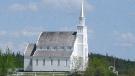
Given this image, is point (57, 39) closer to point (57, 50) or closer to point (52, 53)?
point (57, 50)

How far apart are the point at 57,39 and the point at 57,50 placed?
2151mm

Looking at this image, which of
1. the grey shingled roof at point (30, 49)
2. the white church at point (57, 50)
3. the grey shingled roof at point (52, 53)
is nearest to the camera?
the white church at point (57, 50)

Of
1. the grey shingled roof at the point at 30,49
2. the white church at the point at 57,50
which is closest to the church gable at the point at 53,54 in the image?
the white church at the point at 57,50

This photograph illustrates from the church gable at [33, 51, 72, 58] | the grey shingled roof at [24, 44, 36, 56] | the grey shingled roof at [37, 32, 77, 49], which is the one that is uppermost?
the grey shingled roof at [37, 32, 77, 49]

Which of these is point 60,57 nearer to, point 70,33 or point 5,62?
point 70,33

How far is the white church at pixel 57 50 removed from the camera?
414ft

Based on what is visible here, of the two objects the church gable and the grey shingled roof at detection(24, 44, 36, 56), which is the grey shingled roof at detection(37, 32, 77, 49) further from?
the grey shingled roof at detection(24, 44, 36, 56)

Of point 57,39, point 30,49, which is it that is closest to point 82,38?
point 57,39

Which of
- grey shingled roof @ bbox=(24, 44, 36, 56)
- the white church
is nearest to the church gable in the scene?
the white church

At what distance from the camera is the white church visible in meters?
126

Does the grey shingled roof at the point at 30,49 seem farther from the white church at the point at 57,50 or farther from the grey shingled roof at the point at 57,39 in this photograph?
the grey shingled roof at the point at 57,39

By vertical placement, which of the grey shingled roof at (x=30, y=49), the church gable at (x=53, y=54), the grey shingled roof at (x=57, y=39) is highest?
the grey shingled roof at (x=57, y=39)

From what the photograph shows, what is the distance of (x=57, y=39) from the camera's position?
420 ft

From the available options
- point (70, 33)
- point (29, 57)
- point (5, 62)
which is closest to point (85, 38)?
point (70, 33)
